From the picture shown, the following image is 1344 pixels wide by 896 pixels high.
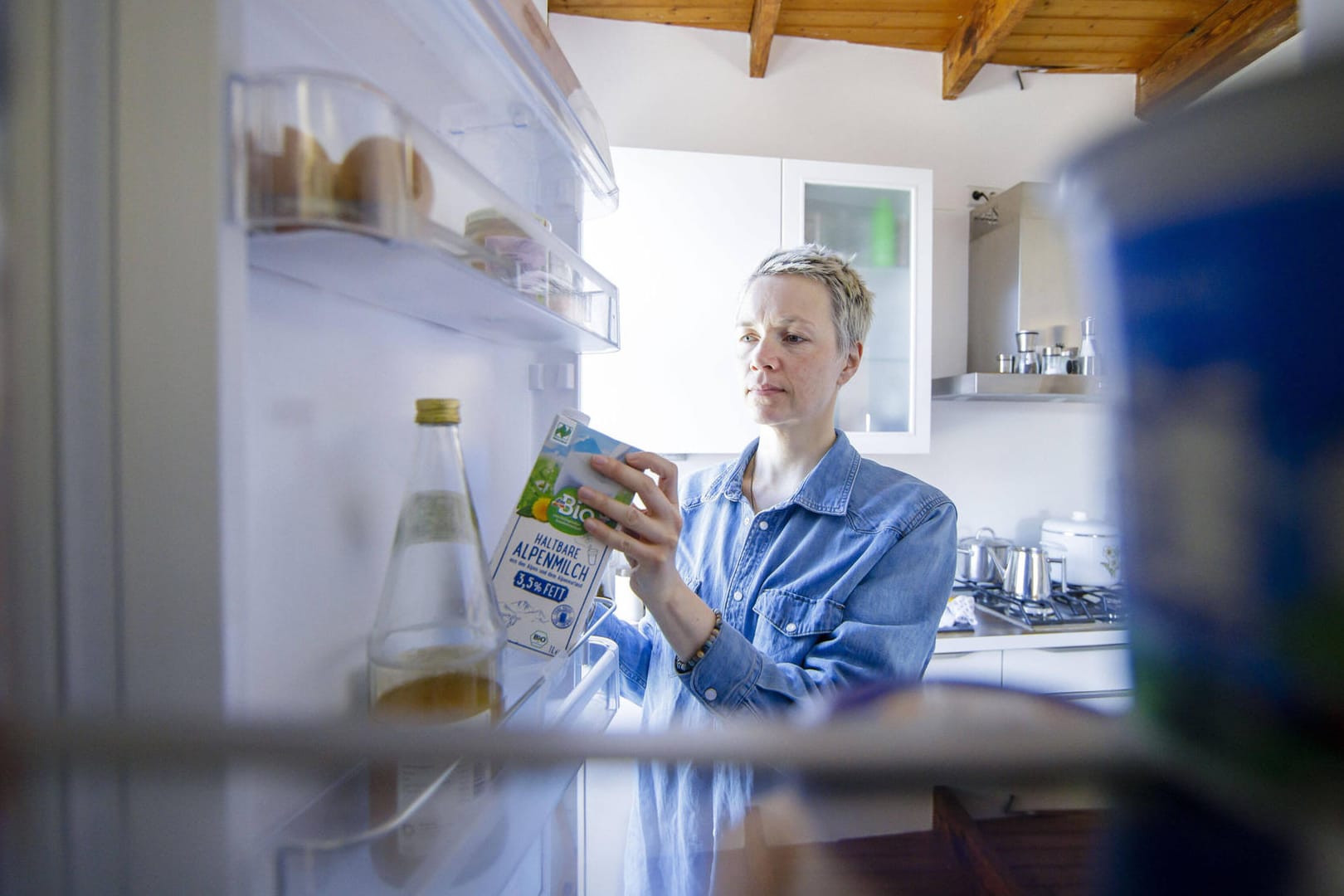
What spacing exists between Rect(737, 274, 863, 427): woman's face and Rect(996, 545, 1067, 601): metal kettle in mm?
1251

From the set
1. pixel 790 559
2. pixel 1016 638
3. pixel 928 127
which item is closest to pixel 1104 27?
pixel 928 127

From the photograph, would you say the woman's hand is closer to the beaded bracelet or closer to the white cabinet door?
the beaded bracelet

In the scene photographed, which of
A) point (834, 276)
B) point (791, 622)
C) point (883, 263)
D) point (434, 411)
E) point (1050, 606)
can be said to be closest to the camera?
point (434, 411)

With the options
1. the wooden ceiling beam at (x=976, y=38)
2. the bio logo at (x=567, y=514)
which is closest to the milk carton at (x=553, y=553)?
the bio logo at (x=567, y=514)

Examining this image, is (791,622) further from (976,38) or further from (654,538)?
(976,38)

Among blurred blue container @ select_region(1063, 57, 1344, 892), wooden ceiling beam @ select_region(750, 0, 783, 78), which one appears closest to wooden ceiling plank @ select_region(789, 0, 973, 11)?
wooden ceiling beam @ select_region(750, 0, 783, 78)

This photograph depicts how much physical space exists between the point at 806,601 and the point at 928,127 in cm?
201

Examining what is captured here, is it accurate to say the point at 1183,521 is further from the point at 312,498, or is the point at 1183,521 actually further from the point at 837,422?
the point at 837,422

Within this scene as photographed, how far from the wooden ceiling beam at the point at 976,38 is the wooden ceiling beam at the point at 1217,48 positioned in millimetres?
470

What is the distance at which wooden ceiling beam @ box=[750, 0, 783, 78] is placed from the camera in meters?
1.88

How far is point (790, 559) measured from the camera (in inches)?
37.9

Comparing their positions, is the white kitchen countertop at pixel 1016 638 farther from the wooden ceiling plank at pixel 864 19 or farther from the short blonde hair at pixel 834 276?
the wooden ceiling plank at pixel 864 19

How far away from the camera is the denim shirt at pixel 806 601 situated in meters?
0.76

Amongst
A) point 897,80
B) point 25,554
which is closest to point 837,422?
point 897,80
